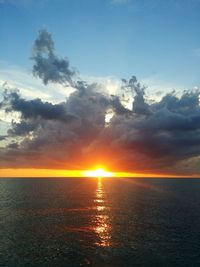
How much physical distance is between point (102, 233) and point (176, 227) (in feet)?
83.0

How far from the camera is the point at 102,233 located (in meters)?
94.3

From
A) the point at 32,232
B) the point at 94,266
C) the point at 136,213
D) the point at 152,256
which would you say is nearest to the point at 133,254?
the point at 152,256

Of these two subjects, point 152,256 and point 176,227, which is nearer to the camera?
point 152,256

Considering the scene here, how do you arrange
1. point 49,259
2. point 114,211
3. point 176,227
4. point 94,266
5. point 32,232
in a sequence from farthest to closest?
point 114,211 < point 176,227 < point 32,232 < point 49,259 < point 94,266

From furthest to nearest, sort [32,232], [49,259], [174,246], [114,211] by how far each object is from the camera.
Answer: [114,211]
[32,232]
[174,246]
[49,259]

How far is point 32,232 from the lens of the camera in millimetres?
94125

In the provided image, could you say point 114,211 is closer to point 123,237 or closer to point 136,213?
point 136,213

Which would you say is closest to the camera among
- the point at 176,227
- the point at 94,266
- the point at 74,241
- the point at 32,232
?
the point at 94,266

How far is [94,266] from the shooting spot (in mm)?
62219

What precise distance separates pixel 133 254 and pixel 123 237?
17.4 metres

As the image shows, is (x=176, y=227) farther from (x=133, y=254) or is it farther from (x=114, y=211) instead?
(x=114, y=211)

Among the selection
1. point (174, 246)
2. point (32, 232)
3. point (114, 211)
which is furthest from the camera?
point (114, 211)

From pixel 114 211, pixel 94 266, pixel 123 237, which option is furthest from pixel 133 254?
pixel 114 211

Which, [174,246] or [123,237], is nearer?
[174,246]
